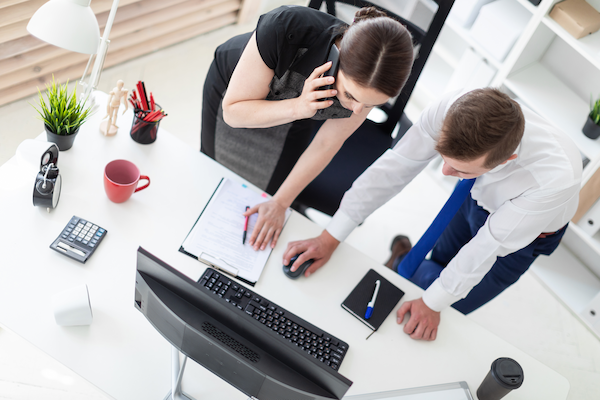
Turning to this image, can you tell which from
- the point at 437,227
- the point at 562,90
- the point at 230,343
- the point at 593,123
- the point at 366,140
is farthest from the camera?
the point at 562,90

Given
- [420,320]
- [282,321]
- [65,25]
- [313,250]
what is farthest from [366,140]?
[65,25]

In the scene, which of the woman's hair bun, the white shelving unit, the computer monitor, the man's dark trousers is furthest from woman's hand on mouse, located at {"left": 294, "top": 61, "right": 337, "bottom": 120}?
the white shelving unit

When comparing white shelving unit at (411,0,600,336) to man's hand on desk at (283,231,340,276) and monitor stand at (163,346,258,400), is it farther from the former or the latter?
monitor stand at (163,346,258,400)

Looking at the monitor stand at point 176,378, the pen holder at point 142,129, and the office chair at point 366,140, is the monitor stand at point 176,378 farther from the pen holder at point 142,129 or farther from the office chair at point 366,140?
the office chair at point 366,140

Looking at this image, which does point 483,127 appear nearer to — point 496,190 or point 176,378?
point 496,190

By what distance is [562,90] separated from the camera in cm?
245

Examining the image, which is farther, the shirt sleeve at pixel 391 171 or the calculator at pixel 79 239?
the shirt sleeve at pixel 391 171

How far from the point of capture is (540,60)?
2.56m

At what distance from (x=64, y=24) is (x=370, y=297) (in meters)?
1.09

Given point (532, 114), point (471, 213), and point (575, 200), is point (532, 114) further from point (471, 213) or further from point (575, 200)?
point (471, 213)

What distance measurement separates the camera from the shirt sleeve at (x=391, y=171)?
4.52 ft

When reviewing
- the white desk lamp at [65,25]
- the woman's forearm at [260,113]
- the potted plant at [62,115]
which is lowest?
the potted plant at [62,115]

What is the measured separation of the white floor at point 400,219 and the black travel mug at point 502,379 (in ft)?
4.00

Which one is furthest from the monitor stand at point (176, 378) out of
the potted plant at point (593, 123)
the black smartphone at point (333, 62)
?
the potted plant at point (593, 123)
